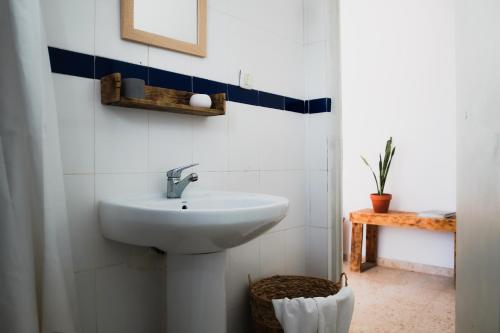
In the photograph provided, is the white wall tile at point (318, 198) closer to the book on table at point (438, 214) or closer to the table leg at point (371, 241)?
the book on table at point (438, 214)

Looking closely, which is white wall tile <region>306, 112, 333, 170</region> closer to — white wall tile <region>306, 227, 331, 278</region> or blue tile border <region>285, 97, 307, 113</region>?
blue tile border <region>285, 97, 307, 113</region>

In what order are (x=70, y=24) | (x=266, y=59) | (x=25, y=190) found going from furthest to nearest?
(x=266, y=59)
(x=70, y=24)
(x=25, y=190)

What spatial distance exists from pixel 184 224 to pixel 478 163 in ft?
2.33

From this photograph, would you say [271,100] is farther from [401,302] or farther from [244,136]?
[401,302]

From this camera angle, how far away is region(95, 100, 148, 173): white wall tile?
1314 millimetres

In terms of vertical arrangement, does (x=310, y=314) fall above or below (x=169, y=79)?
below

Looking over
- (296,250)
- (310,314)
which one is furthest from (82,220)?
(296,250)

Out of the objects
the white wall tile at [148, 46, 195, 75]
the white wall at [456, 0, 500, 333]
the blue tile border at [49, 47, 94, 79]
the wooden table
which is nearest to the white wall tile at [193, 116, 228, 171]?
the white wall tile at [148, 46, 195, 75]

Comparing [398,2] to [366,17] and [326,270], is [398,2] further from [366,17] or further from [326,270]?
[326,270]

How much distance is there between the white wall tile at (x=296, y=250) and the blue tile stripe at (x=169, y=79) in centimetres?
72

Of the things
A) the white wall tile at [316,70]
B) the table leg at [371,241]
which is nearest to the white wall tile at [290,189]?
the white wall tile at [316,70]

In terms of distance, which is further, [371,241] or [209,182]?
[371,241]

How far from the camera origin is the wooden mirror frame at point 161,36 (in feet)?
4.48

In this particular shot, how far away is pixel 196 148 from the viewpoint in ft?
5.39
